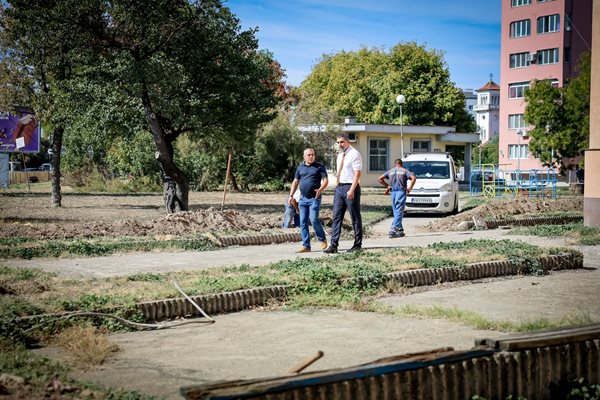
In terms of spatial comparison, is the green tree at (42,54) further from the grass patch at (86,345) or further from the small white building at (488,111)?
the small white building at (488,111)

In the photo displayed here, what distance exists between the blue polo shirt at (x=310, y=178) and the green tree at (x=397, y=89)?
189ft

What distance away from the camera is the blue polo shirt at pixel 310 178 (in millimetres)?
A: 14789

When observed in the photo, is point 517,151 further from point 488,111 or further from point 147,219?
point 488,111

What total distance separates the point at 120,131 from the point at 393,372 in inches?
867

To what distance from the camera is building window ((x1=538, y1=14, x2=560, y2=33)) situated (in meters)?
74.6

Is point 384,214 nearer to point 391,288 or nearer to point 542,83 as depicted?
point 391,288

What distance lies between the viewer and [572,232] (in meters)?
18.0

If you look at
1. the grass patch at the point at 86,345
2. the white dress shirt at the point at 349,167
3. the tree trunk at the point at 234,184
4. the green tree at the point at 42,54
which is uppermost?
the green tree at the point at 42,54

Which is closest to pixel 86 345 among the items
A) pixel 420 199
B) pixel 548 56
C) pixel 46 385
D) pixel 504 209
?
pixel 46 385

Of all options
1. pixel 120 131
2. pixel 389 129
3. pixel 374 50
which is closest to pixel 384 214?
pixel 120 131

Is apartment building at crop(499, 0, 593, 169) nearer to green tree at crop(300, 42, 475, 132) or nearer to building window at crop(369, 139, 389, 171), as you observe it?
green tree at crop(300, 42, 475, 132)

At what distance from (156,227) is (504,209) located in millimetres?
12794

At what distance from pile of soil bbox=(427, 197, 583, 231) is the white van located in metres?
1.45

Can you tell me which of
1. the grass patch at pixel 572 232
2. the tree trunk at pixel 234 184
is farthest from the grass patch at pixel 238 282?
the tree trunk at pixel 234 184
